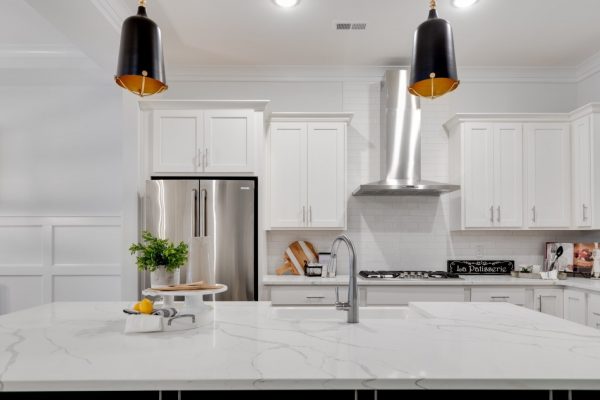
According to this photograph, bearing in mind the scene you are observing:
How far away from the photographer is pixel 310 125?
13.7 ft

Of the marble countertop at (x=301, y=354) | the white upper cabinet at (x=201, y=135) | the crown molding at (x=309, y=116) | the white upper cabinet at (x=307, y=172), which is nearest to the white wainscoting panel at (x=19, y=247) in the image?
Result: the white upper cabinet at (x=201, y=135)

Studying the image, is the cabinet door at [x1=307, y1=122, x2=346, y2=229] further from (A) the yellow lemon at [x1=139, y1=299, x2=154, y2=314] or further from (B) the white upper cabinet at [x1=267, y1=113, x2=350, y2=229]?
(A) the yellow lemon at [x1=139, y1=299, x2=154, y2=314]

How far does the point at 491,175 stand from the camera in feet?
13.6

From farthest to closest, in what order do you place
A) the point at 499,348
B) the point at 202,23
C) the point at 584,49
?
the point at 584,49 → the point at 202,23 → the point at 499,348

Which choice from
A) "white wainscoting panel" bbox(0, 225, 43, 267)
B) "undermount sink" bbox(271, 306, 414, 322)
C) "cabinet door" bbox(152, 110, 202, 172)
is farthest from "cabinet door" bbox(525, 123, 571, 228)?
"white wainscoting panel" bbox(0, 225, 43, 267)

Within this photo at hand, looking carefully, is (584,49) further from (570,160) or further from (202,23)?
(202,23)

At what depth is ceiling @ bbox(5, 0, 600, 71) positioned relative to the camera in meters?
3.22

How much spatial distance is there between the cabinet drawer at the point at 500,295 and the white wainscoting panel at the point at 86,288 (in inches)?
127

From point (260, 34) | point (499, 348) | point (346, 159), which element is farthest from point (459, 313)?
point (260, 34)

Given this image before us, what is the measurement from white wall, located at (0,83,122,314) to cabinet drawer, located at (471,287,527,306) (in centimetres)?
323

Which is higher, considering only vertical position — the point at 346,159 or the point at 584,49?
the point at 584,49

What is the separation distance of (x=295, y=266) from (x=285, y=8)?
7.33ft

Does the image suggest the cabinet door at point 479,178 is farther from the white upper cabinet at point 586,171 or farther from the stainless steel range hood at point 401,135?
the white upper cabinet at point 586,171

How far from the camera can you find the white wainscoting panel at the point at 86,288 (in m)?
4.46
